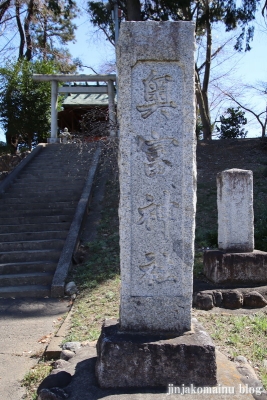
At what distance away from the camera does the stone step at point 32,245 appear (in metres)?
8.09

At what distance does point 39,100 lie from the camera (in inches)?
740

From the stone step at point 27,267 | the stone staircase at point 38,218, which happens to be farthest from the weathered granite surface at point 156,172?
the stone step at point 27,267

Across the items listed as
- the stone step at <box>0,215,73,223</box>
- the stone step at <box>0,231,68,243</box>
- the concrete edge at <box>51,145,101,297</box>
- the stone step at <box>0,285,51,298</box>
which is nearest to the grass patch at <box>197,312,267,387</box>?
the concrete edge at <box>51,145,101,297</box>

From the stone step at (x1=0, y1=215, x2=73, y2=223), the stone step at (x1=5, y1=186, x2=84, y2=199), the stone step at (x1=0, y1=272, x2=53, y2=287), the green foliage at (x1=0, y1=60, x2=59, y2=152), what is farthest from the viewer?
the green foliage at (x1=0, y1=60, x2=59, y2=152)

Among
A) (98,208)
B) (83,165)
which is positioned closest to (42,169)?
(83,165)

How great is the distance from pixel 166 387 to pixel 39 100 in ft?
57.8

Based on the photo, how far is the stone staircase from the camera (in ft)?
22.5

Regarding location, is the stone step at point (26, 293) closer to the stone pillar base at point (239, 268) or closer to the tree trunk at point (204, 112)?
the stone pillar base at point (239, 268)

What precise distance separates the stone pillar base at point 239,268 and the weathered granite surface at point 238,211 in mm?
295

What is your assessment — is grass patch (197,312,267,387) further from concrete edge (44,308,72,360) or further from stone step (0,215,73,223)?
stone step (0,215,73,223)

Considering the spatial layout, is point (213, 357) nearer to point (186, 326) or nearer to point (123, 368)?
point (186, 326)

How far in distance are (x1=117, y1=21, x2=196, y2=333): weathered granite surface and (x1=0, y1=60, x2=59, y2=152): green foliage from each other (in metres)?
16.2

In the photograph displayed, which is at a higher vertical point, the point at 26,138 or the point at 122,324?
the point at 26,138

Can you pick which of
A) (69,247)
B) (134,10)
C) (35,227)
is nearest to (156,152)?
(69,247)
